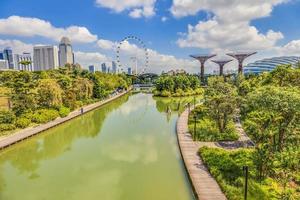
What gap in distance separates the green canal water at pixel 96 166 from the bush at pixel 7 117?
10.2 feet

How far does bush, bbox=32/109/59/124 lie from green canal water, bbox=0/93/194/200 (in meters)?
1.97

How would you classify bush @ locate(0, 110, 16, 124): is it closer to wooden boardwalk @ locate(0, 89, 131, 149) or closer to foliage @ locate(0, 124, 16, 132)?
foliage @ locate(0, 124, 16, 132)

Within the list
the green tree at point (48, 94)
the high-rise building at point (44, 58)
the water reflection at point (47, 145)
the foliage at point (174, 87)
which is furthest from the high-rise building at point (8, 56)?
the water reflection at point (47, 145)

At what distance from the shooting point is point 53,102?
100ft

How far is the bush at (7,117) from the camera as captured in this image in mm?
22766

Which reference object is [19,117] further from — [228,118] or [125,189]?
[228,118]

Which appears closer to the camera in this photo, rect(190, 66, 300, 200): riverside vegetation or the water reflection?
rect(190, 66, 300, 200): riverside vegetation

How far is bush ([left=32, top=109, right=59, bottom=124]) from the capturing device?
2580 centimetres

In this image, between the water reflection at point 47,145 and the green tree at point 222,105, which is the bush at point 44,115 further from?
the green tree at point 222,105

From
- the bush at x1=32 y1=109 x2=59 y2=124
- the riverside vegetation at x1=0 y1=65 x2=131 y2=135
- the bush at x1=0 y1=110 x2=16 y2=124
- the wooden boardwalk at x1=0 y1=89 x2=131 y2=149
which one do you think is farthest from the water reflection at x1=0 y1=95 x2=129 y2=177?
the bush at x1=0 y1=110 x2=16 y2=124

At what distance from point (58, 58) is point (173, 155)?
149660mm

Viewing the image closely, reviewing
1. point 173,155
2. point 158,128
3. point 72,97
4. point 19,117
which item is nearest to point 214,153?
point 173,155

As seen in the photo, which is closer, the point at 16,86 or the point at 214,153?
the point at 214,153

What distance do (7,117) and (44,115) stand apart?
4.13m
